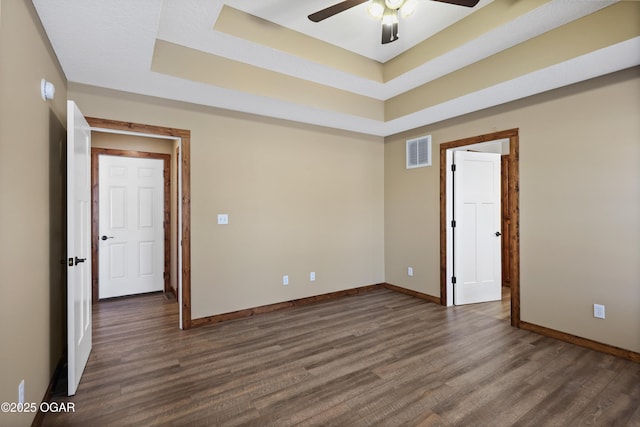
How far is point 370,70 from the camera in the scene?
3.50 m

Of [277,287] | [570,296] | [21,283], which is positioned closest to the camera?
[21,283]

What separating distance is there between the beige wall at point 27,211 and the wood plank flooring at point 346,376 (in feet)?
1.79

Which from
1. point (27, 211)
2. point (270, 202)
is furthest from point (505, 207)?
point (27, 211)

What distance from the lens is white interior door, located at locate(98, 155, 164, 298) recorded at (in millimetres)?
4539

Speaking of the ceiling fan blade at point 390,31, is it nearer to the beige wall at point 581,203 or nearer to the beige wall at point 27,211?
the beige wall at point 581,203

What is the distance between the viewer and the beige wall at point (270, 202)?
3473 mm

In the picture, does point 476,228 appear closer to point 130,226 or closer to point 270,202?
point 270,202

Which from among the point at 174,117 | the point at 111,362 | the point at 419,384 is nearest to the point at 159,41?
the point at 174,117

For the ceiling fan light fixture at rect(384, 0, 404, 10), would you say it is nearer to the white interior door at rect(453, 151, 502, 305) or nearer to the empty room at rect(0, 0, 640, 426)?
the empty room at rect(0, 0, 640, 426)

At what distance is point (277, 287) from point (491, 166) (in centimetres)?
342

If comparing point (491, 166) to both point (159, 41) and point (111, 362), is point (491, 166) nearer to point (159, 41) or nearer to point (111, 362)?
point (159, 41)

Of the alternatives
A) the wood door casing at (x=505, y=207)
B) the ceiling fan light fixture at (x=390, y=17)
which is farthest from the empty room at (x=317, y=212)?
the wood door casing at (x=505, y=207)

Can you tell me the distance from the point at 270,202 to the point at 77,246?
2.11 meters

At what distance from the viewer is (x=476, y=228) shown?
4.29 metres
